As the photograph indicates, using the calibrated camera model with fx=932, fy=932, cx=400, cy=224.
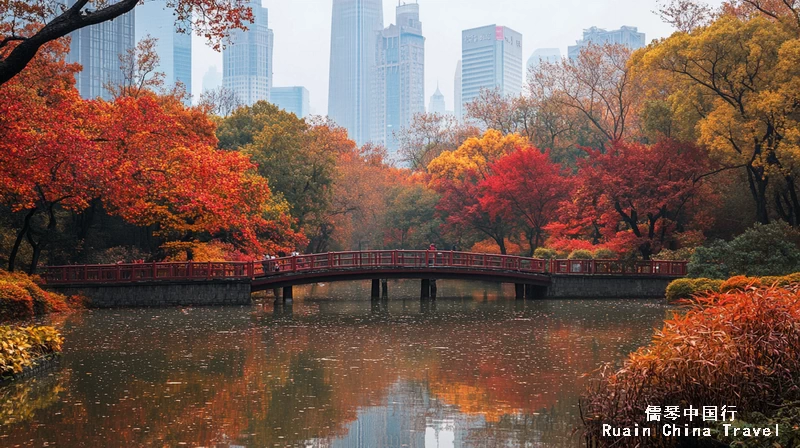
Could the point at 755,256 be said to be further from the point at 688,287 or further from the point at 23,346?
the point at 23,346

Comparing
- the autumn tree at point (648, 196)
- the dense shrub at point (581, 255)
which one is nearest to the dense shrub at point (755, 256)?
the autumn tree at point (648, 196)

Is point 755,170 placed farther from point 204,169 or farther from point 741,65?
point 204,169

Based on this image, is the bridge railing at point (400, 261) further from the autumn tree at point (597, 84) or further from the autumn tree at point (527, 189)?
the autumn tree at point (597, 84)

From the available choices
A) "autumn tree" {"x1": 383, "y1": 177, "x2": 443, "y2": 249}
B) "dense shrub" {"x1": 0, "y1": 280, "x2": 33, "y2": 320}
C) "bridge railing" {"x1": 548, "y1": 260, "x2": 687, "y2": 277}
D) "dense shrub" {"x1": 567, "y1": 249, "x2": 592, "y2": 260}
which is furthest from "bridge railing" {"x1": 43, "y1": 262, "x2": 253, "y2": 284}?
"autumn tree" {"x1": 383, "y1": 177, "x2": 443, "y2": 249}

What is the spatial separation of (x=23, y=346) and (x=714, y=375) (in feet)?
39.8


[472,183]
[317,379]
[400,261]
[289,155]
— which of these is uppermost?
[289,155]

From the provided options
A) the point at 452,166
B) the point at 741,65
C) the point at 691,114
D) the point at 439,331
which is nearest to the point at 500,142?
the point at 452,166

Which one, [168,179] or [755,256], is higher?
[168,179]

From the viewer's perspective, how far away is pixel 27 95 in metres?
24.5

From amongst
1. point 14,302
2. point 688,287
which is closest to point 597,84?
point 688,287

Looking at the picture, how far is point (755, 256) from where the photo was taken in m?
30.7

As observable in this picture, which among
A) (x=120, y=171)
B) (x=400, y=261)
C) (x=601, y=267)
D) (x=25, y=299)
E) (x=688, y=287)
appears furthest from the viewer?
(x=601, y=267)

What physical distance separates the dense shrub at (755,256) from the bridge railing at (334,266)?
131 inches

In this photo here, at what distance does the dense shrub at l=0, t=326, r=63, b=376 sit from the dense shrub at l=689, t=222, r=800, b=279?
2176cm
